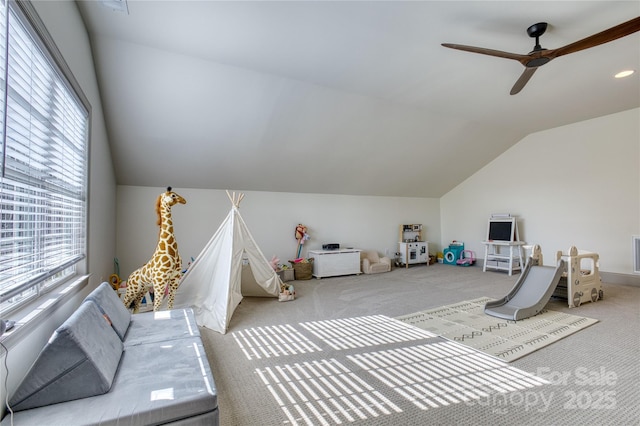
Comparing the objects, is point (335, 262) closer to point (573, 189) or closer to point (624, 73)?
point (573, 189)

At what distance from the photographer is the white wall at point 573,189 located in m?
5.18

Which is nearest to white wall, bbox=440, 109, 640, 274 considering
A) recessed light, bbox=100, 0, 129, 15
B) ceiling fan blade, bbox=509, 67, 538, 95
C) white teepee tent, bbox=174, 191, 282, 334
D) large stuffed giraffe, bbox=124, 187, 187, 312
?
ceiling fan blade, bbox=509, 67, 538, 95

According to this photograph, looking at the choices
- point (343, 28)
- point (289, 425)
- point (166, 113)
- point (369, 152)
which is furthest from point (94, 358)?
point (369, 152)

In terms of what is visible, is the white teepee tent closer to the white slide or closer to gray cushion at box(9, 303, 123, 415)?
gray cushion at box(9, 303, 123, 415)

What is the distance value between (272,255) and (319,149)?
2273 mm

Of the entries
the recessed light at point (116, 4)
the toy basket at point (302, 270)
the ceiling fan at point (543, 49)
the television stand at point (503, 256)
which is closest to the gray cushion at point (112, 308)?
the recessed light at point (116, 4)

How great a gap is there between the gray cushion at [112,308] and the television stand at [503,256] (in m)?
6.49

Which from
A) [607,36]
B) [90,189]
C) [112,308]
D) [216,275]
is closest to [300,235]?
[216,275]

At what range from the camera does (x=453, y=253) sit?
747 centimetres

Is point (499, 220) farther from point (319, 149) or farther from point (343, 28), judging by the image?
point (343, 28)

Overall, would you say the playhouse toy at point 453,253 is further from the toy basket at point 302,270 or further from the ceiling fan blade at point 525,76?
the ceiling fan blade at point 525,76

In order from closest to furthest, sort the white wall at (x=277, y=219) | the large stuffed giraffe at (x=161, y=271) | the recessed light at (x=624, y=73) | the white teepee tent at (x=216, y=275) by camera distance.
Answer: the large stuffed giraffe at (x=161, y=271)
the white teepee tent at (x=216, y=275)
the recessed light at (x=624, y=73)
the white wall at (x=277, y=219)

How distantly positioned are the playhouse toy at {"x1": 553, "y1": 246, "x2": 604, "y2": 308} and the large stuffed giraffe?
15.6ft

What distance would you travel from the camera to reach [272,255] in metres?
6.07
